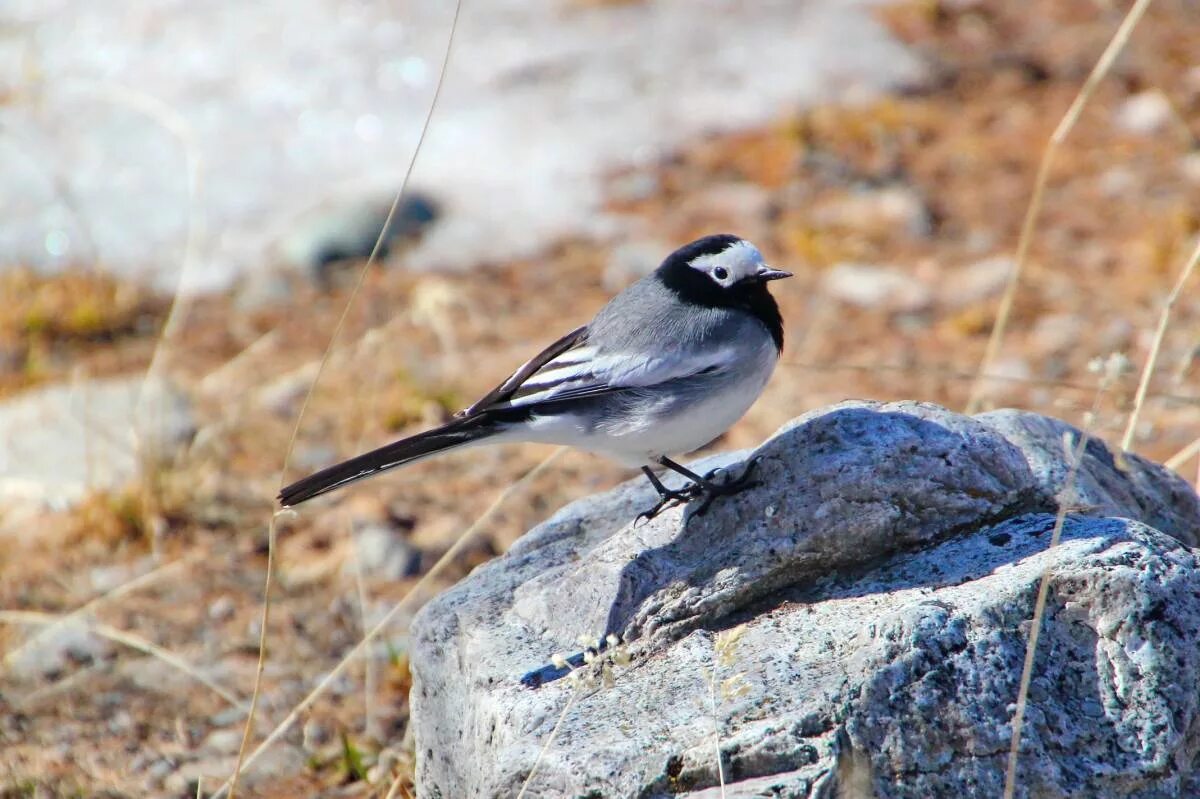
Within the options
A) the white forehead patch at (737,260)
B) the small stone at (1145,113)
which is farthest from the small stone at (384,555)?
the small stone at (1145,113)

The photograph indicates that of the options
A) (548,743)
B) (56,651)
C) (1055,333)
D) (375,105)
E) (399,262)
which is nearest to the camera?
(548,743)

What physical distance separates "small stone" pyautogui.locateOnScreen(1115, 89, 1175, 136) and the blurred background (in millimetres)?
23

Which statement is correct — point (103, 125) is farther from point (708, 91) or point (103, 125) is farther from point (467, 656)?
point (467, 656)

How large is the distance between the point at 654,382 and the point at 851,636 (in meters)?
1.14

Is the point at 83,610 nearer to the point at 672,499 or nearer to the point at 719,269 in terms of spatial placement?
the point at 672,499

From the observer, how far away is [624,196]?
8.32 meters

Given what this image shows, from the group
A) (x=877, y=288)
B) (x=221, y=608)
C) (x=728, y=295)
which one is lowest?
(x=221, y=608)

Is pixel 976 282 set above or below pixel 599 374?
below

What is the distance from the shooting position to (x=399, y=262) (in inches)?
315

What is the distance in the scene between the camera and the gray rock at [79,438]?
5863mm

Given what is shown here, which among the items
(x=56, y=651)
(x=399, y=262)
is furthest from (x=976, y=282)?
(x=56, y=651)

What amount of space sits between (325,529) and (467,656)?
2542 millimetres

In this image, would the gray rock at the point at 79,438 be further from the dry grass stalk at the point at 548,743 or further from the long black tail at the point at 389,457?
the dry grass stalk at the point at 548,743

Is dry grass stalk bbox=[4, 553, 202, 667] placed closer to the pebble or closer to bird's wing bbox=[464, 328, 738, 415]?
the pebble
